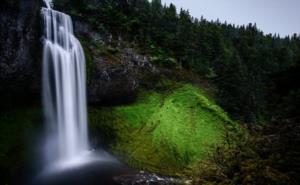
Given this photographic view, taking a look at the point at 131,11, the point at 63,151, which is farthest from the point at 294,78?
the point at 131,11

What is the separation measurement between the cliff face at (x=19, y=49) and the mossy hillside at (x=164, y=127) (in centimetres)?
638

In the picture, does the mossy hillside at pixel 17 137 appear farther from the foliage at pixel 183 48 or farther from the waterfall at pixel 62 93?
the foliage at pixel 183 48

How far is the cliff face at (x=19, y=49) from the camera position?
19.5m

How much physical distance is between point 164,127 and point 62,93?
30.0ft

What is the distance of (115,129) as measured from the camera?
26219 mm

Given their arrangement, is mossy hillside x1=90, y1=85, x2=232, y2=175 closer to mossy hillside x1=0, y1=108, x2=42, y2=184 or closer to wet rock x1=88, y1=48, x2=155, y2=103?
wet rock x1=88, y1=48, x2=155, y2=103

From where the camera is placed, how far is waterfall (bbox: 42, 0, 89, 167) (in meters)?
22.9

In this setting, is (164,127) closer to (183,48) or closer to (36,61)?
(36,61)

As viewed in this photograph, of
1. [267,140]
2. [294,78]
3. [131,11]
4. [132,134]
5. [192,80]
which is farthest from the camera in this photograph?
[131,11]

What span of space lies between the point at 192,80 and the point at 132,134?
1296 centimetres

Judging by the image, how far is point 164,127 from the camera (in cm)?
2695

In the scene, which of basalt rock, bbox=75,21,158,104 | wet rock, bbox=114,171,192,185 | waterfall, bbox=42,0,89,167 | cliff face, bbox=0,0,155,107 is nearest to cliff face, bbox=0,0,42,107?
cliff face, bbox=0,0,155,107

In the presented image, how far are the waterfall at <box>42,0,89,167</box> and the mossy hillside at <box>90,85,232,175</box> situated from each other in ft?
6.58

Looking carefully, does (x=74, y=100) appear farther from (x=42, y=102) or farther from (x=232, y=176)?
→ (x=232, y=176)
